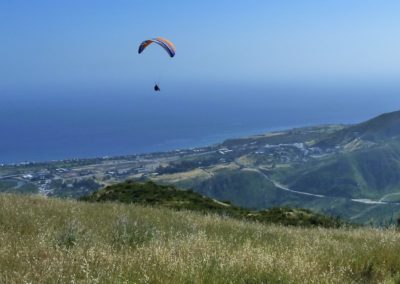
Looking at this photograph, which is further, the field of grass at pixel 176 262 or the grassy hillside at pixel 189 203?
the grassy hillside at pixel 189 203

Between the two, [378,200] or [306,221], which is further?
[378,200]

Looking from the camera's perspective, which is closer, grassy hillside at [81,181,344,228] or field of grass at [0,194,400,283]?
field of grass at [0,194,400,283]

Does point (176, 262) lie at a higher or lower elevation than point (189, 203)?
higher

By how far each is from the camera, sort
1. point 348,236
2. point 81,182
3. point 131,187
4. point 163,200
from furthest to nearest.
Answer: point 81,182, point 131,187, point 163,200, point 348,236

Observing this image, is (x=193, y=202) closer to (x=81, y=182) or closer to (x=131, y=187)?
(x=131, y=187)

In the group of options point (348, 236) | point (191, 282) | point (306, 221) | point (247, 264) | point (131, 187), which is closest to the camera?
point (191, 282)

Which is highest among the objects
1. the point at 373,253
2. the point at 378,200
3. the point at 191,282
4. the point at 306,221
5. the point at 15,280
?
the point at 15,280

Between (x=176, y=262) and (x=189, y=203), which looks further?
(x=189, y=203)

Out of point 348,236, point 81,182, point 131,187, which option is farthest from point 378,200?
point 348,236
